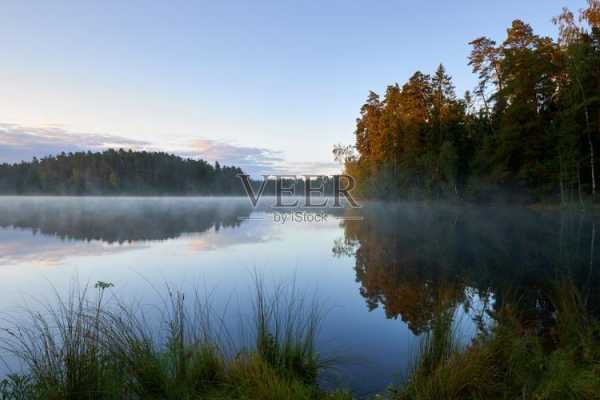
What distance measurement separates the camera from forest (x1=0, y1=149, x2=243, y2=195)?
10144cm

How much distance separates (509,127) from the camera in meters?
26.6

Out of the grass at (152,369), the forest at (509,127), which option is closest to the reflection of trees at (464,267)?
the grass at (152,369)

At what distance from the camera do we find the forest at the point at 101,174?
333 feet

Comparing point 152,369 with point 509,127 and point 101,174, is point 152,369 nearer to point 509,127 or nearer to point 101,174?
point 509,127

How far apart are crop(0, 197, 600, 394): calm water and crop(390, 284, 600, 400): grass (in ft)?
2.02

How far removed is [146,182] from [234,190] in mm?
35026

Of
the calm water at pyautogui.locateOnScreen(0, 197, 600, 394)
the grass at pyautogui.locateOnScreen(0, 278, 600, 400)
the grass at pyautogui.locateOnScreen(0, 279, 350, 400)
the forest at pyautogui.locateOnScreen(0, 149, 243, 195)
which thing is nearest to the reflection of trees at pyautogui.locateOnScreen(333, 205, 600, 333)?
the calm water at pyautogui.locateOnScreen(0, 197, 600, 394)

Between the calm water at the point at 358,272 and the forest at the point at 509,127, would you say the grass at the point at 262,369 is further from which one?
the forest at the point at 509,127

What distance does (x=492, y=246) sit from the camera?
1179 centimetres

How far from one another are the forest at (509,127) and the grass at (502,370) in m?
24.7

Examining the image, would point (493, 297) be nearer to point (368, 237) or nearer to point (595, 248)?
point (595, 248)

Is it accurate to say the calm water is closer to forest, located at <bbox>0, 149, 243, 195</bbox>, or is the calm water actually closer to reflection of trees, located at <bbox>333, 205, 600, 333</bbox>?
reflection of trees, located at <bbox>333, 205, 600, 333</bbox>

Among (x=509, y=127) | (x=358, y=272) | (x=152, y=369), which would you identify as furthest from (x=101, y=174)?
(x=152, y=369)

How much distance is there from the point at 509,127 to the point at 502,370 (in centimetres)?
2872
